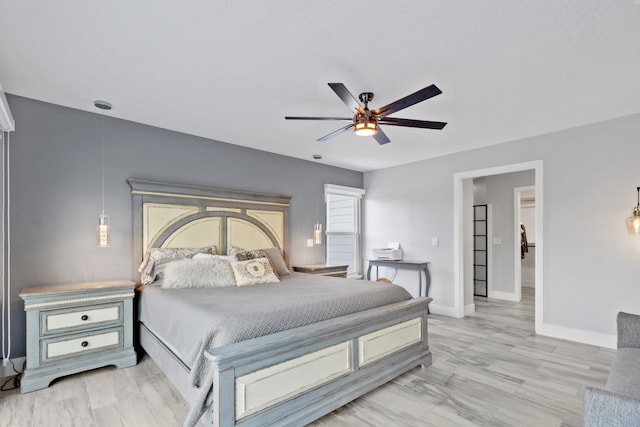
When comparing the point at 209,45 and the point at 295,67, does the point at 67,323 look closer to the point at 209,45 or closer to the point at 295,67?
the point at 209,45

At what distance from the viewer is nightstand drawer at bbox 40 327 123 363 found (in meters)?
2.69

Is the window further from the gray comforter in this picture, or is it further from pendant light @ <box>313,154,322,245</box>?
the gray comforter

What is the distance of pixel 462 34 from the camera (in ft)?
6.67

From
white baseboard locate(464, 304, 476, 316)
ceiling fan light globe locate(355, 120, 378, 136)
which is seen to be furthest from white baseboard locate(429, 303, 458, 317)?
ceiling fan light globe locate(355, 120, 378, 136)

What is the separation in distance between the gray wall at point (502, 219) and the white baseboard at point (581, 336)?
2.33 metres

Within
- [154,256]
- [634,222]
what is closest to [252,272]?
[154,256]

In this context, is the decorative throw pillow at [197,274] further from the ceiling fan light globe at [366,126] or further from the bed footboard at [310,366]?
the ceiling fan light globe at [366,126]

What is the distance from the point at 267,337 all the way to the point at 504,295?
5.84m

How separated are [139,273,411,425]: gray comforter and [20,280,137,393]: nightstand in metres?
0.24

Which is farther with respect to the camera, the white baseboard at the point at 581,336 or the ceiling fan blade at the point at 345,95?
the white baseboard at the point at 581,336

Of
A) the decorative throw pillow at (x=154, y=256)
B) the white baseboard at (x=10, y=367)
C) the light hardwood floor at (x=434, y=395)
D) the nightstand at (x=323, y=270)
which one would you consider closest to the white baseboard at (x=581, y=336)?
the light hardwood floor at (x=434, y=395)

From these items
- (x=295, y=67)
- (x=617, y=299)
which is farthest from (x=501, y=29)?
(x=617, y=299)

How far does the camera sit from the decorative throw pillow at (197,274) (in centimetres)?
312

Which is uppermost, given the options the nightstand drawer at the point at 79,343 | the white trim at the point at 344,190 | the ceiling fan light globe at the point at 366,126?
the ceiling fan light globe at the point at 366,126
